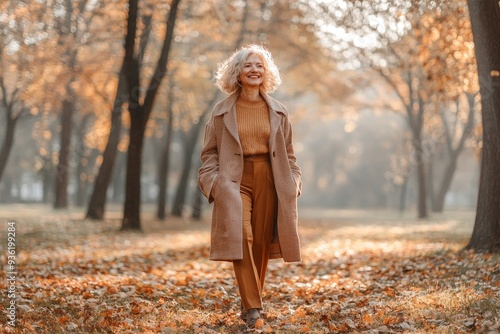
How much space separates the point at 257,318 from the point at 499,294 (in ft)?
7.87

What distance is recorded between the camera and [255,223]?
575 cm

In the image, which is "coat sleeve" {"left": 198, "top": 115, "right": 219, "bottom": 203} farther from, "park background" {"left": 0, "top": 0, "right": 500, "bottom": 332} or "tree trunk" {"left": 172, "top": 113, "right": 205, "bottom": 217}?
"tree trunk" {"left": 172, "top": 113, "right": 205, "bottom": 217}

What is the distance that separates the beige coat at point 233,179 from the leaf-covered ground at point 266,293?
2.39 ft

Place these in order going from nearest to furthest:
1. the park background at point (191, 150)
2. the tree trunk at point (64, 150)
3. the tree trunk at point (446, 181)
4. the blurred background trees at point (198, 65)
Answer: the park background at point (191, 150)
the blurred background trees at point (198, 65)
the tree trunk at point (64, 150)
the tree trunk at point (446, 181)

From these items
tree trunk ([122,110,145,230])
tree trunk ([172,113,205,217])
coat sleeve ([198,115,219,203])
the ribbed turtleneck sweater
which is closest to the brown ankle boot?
coat sleeve ([198,115,219,203])

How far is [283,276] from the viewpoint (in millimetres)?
9258

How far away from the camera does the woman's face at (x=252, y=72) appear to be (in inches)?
223

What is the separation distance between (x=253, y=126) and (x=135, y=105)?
10.7m

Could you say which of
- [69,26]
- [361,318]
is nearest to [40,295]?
[361,318]

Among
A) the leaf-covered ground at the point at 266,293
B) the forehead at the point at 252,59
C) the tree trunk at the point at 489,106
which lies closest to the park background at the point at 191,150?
the leaf-covered ground at the point at 266,293

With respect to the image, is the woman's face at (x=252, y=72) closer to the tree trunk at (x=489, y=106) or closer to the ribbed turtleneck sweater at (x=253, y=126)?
the ribbed turtleneck sweater at (x=253, y=126)

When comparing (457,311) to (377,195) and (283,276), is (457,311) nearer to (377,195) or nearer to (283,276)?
(283,276)

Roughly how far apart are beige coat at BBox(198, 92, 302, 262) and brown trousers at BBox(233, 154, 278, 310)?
0.31 ft

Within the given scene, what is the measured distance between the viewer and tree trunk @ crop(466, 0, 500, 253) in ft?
29.3
